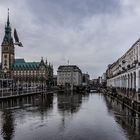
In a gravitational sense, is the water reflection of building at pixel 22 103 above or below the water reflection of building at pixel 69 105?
above

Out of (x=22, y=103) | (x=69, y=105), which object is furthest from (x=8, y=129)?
(x=22, y=103)

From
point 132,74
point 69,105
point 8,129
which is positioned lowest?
point 8,129

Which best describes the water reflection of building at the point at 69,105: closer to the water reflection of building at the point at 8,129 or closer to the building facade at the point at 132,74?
the building facade at the point at 132,74

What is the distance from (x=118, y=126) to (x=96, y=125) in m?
2.72

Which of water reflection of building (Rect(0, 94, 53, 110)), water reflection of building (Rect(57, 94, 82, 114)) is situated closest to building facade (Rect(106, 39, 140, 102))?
water reflection of building (Rect(57, 94, 82, 114))

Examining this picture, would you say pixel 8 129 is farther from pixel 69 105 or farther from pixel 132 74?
pixel 132 74

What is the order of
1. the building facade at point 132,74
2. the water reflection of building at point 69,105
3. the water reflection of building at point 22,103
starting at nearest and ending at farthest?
the water reflection of building at point 69,105 → the building facade at point 132,74 → the water reflection of building at point 22,103

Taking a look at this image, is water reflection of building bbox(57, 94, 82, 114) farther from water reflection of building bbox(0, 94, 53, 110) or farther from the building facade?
the building facade

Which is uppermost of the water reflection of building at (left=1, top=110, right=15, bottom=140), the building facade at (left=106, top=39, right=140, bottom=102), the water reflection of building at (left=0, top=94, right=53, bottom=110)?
the building facade at (left=106, top=39, right=140, bottom=102)

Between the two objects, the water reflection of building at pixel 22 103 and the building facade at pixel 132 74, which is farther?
the water reflection of building at pixel 22 103

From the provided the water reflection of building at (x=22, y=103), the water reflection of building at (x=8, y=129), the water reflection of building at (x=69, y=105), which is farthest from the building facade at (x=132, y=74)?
the water reflection of building at (x=8, y=129)

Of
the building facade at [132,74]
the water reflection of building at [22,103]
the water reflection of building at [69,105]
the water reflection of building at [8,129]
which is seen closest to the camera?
the water reflection of building at [8,129]

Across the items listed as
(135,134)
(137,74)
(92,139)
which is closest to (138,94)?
(137,74)

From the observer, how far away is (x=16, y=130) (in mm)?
29125
